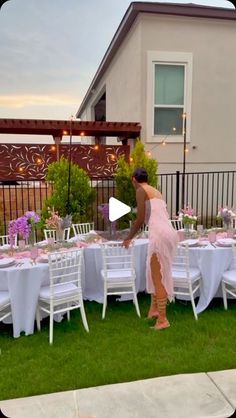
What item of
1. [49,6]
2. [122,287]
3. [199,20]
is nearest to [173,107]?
[199,20]

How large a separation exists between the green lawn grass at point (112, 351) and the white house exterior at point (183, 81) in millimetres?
5057

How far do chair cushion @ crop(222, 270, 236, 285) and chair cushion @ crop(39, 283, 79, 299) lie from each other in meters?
1.91

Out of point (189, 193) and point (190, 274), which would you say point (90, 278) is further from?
point (189, 193)

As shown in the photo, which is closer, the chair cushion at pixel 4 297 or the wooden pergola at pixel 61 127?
the chair cushion at pixel 4 297

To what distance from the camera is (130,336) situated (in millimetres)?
3793

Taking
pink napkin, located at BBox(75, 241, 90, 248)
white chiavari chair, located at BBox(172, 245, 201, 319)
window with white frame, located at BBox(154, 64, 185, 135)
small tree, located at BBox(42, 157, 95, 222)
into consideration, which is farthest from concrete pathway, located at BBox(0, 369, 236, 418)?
window with white frame, located at BBox(154, 64, 185, 135)

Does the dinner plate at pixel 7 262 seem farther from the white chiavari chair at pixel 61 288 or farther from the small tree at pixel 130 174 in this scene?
the small tree at pixel 130 174

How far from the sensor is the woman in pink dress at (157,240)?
384 cm

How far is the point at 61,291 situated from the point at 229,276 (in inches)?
84.1

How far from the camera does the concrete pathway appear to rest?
8.38ft

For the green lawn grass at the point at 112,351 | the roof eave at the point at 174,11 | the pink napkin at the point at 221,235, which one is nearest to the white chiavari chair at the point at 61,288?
the green lawn grass at the point at 112,351

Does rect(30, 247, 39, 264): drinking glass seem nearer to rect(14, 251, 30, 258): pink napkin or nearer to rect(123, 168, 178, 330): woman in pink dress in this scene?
rect(14, 251, 30, 258): pink napkin

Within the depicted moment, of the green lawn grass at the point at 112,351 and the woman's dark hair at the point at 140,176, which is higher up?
the woman's dark hair at the point at 140,176

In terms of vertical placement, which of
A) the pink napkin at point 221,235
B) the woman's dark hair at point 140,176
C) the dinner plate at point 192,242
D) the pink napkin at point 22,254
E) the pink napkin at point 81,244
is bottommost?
the pink napkin at point 22,254
